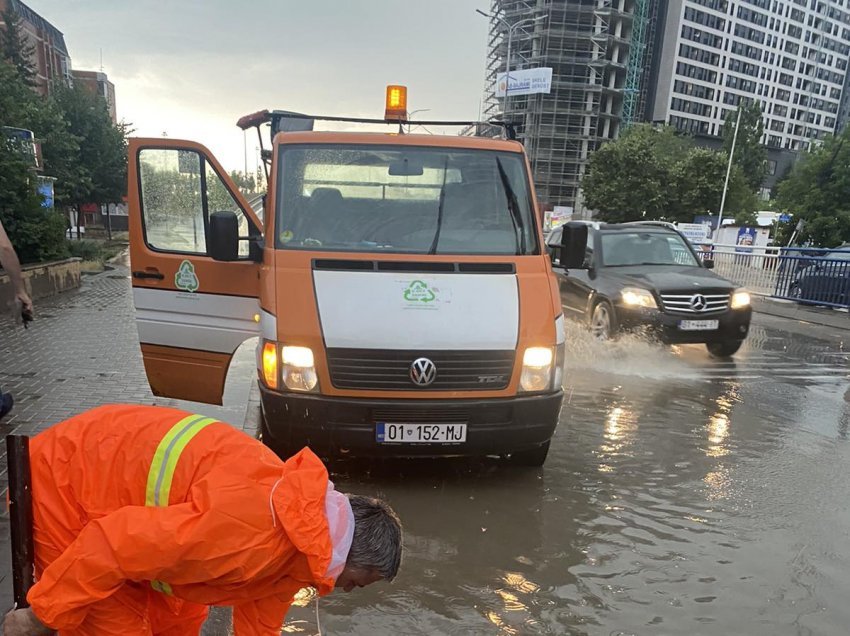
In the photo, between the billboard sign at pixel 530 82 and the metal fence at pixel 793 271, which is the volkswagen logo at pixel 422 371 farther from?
the billboard sign at pixel 530 82

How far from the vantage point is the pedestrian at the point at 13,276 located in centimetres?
343

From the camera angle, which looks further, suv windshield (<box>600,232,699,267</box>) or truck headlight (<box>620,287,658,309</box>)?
suv windshield (<box>600,232,699,267</box>)

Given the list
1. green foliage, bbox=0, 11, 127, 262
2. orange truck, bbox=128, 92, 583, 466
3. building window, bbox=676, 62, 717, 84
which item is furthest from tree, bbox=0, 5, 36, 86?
building window, bbox=676, 62, 717, 84

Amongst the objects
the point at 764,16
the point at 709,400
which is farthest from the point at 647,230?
the point at 764,16

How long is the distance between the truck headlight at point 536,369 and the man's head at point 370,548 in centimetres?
235

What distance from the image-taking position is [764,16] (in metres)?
97.1

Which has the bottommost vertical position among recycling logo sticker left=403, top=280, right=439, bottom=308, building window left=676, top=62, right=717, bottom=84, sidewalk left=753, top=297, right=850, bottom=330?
sidewalk left=753, top=297, right=850, bottom=330

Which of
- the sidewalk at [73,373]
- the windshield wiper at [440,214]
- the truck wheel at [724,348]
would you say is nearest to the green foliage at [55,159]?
the sidewalk at [73,373]

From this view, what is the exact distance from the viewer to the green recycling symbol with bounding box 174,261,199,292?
4.70 meters

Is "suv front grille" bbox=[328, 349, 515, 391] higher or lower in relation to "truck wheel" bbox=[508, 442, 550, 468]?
higher

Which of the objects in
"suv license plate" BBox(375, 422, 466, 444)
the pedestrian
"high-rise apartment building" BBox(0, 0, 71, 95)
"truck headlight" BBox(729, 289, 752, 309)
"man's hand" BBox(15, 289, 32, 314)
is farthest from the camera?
"high-rise apartment building" BBox(0, 0, 71, 95)

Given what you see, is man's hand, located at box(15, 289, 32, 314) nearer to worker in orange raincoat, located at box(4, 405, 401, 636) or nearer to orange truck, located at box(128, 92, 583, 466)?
orange truck, located at box(128, 92, 583, 466)

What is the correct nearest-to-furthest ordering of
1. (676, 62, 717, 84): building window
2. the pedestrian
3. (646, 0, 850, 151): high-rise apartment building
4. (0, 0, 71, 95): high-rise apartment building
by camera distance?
the pedestrian
(0, 0, 71, 95): high-rise apartment building
(676, 62, 717, 84): building window
(646, 0, 850, 151): high-rise apartment building

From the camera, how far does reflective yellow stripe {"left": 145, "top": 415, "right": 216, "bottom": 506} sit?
5.08ft
